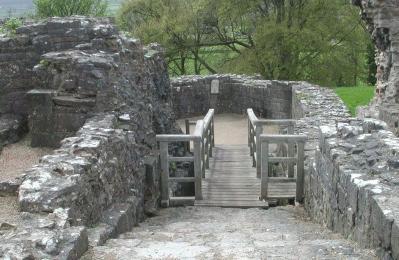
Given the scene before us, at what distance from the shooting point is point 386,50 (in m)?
10.8

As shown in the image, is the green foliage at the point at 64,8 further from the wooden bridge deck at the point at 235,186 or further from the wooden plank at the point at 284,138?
the wooden plank at the point at 284,138

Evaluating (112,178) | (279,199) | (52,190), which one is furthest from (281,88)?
(52,190)

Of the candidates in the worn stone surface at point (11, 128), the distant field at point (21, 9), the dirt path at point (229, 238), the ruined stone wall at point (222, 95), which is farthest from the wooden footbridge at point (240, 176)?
the distant field at point (21, 9)

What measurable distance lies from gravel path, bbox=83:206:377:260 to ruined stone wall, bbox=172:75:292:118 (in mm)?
9375

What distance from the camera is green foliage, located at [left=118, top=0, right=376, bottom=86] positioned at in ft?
80.5

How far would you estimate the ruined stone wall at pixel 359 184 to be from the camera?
4.14 meters

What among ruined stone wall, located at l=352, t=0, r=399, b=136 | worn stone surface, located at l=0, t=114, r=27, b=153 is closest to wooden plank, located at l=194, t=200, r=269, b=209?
ruined stone wall, located at l=352, t=0, r=399, b=136

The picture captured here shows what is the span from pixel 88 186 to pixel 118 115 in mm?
2717

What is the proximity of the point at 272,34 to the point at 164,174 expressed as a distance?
639 inches

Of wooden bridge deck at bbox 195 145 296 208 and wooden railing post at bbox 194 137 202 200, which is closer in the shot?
wooden railing post at bbox 194 137 202 200

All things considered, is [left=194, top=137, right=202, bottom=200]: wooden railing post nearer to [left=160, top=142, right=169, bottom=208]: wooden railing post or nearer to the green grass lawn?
[left=160, top=142, right=169, bottom=208]: wooden railing post

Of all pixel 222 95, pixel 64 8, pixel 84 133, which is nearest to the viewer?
pixel 84 133

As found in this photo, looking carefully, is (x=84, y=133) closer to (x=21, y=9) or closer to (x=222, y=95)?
(x=222, y=95)

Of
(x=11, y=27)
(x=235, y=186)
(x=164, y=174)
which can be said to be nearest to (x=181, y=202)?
(x=164, y=174)
